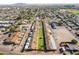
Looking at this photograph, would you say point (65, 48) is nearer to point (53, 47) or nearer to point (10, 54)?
point (53, 47)

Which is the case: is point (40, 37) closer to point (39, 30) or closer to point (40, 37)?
point (40, 37)

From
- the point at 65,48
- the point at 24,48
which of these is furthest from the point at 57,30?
the point at 24,48

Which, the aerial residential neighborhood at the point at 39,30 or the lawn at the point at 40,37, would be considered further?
the lawn at the point at 40,37

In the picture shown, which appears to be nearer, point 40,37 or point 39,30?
point 40,37

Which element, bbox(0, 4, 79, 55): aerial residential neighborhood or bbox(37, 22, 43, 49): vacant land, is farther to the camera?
bbox(37, 22, 43, 49): vacant land

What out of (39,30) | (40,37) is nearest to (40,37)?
(40,37)

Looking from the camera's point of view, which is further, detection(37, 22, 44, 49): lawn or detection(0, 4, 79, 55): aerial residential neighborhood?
→ detection(37, 22, 44, 49): lawn
